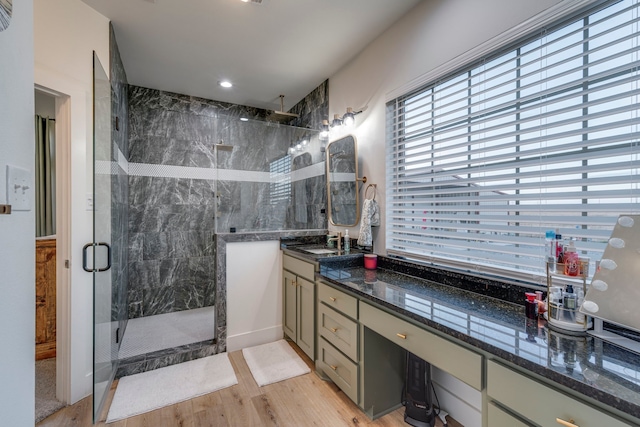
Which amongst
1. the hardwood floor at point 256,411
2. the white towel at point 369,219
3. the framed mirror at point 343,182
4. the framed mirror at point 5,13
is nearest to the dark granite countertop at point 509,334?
the white towel at point 369,219

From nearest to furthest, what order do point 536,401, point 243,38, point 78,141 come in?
point 536,401
point 78,141
point 243,38

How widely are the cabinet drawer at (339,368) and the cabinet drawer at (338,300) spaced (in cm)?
30

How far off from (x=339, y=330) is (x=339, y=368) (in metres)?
0.27

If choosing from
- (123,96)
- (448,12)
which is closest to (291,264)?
(448,12)

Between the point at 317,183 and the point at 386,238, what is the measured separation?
117 centimetres

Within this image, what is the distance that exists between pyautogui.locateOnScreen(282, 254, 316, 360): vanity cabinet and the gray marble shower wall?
59cm

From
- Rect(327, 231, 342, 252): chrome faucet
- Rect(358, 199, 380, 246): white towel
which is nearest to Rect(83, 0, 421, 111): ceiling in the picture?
Rect(358, 199, 380, 246): white towel

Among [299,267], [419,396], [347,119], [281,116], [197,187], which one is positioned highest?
[281,116]

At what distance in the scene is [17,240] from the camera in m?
0.77

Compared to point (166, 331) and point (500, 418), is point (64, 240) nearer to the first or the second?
point (166, 331)

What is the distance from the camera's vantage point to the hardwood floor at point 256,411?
5.50 feet

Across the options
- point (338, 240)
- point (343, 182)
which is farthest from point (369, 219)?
point (343, 182)

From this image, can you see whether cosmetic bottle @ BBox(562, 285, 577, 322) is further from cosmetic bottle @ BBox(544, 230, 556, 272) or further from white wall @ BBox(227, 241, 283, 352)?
white wall @ BBox(227, 241, 283, 352)

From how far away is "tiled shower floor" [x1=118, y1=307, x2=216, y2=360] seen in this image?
98.1 inches
